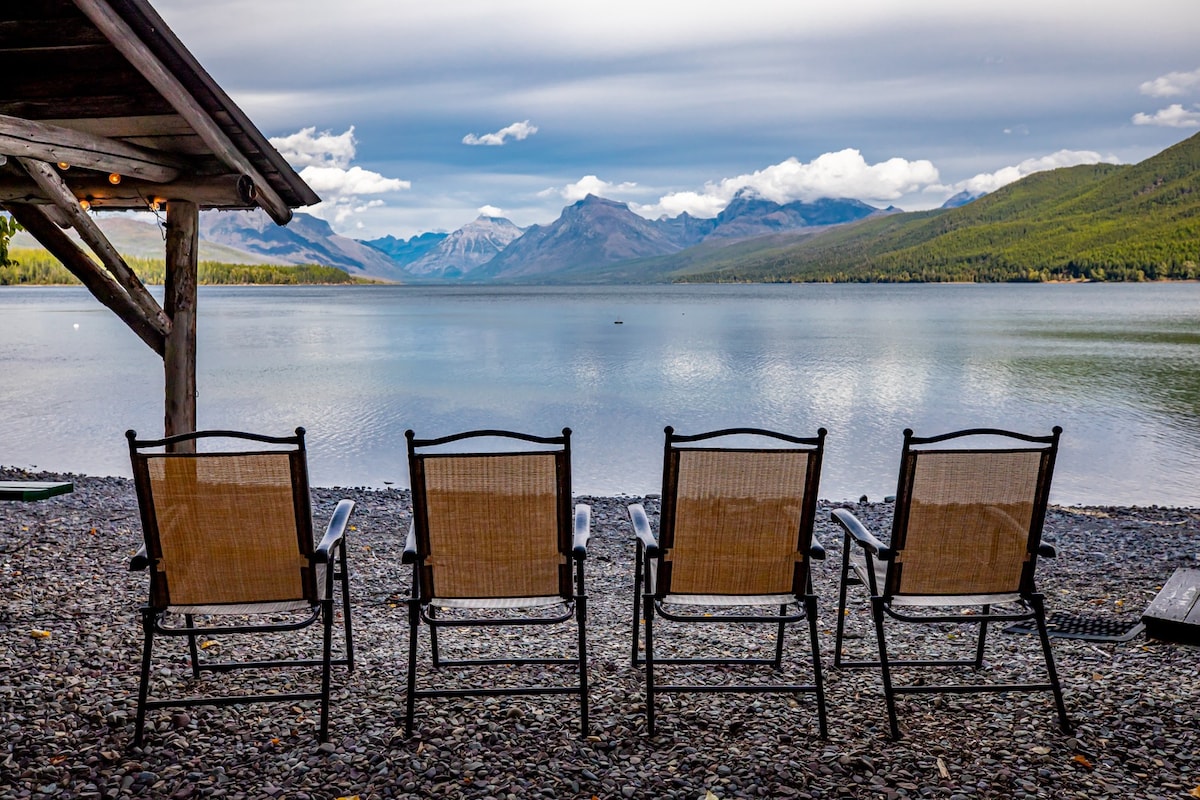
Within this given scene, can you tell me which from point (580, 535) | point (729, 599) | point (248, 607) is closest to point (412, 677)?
point (248, 607)

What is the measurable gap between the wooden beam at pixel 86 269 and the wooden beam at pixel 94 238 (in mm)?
66

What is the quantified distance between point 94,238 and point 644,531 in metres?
5.11

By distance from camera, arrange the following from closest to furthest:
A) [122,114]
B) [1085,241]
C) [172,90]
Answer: [172,90], [122,114], [1085,241]

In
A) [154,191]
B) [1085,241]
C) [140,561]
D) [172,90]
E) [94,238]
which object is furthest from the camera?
[1085,241]

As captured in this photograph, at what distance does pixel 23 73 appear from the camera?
20.6 ft

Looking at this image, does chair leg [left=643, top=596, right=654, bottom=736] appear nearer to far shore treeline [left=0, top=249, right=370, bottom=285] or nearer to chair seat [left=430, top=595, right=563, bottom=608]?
chair seat [left=430, top=595, right=563, bottom=608]

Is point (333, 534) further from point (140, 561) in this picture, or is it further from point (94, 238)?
point (94, 238)

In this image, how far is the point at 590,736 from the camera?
3.26 m

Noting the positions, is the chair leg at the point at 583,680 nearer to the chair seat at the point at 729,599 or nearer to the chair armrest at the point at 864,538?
the chair seat at the point at 729,599

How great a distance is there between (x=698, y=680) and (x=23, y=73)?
6063 mm

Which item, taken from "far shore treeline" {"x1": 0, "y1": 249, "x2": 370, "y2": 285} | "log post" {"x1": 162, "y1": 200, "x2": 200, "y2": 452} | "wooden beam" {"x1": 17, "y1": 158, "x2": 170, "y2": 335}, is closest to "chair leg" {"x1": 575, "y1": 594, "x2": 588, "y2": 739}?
"wooden beam" {"x1": 17, "y1": 158, "x2": 170, "y2": 335}

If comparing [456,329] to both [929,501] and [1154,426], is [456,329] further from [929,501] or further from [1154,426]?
[929,501]

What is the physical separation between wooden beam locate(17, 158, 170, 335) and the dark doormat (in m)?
6.05

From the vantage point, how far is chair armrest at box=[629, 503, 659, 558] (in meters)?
3.36
